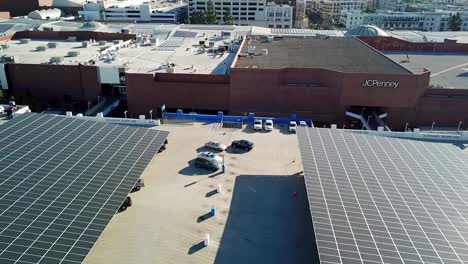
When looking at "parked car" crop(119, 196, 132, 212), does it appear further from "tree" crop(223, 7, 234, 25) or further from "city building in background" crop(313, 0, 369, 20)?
"city building in background" crop(313, 0, 369, 20)

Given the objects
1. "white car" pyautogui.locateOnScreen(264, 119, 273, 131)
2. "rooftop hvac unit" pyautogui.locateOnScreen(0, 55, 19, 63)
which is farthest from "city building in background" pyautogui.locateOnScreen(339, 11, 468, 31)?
"rooftop hvac unit" pyautogui.locateOnScreen(0, 55, 19, 63)

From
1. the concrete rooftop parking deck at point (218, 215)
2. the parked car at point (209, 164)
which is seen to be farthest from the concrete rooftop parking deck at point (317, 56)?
the parked car at point (209, 164)

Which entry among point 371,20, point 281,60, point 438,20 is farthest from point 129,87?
point 438,20

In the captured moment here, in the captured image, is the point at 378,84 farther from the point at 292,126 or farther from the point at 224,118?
the point at 224,118

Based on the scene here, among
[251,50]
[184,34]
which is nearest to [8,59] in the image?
[184,34]

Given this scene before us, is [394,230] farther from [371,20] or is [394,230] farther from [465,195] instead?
[371,20]

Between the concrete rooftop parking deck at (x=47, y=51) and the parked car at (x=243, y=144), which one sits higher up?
the concrete rooftop parking deck at (x=47, y=51)

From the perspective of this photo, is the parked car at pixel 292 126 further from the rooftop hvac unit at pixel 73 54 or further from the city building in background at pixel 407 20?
the city building in background at pixel 407 20

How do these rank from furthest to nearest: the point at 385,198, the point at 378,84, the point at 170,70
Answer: the point at 170,70, the point at 378,84, the point at 385,198
